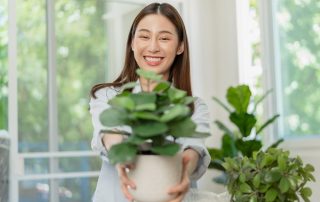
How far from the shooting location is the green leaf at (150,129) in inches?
37.0

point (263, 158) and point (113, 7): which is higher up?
point (113, 7)

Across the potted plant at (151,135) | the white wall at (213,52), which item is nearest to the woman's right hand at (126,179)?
the potted plant at (151,135)

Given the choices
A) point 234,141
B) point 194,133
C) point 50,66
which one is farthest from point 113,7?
point 194,133

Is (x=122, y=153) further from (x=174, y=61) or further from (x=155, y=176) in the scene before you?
(x=174, y=61)

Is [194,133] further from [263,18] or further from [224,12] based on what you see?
[224,12]

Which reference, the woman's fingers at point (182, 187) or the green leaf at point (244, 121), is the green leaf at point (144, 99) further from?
the green leaf at point (244, 121)

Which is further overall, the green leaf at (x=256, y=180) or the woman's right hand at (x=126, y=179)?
the green leaf at (x=256, y=180)

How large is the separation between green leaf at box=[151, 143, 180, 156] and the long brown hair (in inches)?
18.2

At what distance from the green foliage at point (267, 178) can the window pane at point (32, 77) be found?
283 cm

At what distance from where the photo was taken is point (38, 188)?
436cm

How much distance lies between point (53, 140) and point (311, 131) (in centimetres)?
207

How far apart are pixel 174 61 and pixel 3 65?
3.10 metres

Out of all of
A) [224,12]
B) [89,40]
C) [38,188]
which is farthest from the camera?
[224,12]

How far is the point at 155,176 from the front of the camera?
3.23ft
